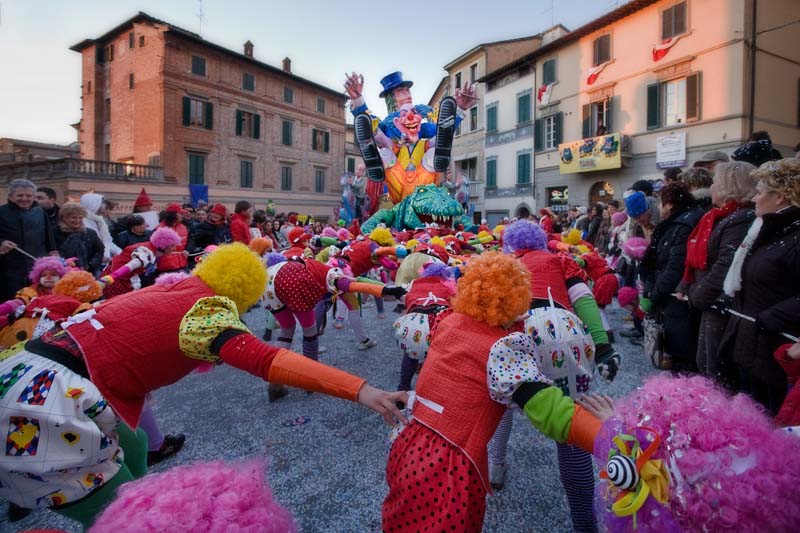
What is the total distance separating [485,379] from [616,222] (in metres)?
5.32

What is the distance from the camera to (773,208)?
2.07 m

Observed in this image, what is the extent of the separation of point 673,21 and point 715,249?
15618 mm

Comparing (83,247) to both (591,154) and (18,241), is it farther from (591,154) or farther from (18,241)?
(591,154)

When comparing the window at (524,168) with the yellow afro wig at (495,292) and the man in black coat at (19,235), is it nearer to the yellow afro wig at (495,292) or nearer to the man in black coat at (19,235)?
the man in black coat at (19,235)

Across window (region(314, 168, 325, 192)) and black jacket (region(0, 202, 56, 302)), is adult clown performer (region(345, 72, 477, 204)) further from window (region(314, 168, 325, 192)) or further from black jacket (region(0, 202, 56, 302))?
window (region(314, 168, 325, 192))

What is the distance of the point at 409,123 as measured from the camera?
6172 millimetres

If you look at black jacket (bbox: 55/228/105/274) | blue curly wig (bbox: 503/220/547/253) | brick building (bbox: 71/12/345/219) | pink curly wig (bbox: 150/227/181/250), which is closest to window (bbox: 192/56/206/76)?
brick building (bbox: 71/12/345/219)

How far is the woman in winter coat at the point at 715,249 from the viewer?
245 centimetres

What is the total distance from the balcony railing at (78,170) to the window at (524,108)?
707 inches

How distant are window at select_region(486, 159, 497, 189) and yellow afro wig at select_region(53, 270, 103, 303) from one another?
68.2 feet

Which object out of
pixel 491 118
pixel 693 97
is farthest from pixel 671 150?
pixel 491 118

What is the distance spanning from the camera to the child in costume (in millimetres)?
1375

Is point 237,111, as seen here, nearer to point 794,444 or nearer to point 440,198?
point 440,198

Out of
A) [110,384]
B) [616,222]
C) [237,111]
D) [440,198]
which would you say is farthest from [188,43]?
[110,384]
